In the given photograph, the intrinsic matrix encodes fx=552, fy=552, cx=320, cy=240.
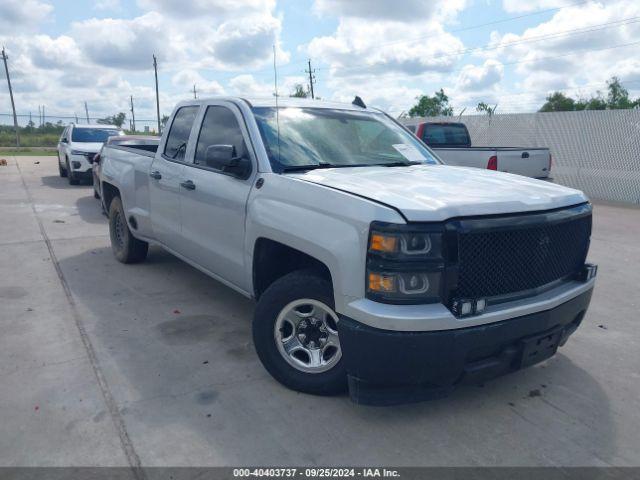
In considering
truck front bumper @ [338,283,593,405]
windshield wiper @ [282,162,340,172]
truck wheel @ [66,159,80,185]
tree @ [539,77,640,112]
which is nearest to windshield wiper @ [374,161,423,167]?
windshield wiper @ [282,162,340,172]

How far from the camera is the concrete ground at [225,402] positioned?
2.97 m

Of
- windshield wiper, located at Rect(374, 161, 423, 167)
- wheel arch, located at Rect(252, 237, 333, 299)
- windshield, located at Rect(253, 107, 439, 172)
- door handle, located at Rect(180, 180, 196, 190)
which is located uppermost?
windshield, located at Rect(253, 107, 439, 172)

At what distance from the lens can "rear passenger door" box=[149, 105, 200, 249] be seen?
16.6 ft

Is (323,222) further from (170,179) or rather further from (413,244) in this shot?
(170,179)

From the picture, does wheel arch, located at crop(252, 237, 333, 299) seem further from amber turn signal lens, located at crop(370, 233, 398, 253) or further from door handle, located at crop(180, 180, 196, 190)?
door handle, located at crop(180, 180, 196, 190)

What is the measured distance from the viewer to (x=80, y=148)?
15.8 meters

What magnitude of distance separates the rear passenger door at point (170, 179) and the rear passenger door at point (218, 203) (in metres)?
0.18

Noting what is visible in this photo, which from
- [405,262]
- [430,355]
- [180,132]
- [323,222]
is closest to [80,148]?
[180,132]

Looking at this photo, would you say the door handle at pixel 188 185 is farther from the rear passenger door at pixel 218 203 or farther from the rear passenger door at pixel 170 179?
the rear passenger door at pixel 170 179

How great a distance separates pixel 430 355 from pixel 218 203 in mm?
2180

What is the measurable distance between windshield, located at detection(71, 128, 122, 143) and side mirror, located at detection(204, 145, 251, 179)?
1386 cm

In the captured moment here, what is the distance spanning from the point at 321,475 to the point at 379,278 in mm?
1037

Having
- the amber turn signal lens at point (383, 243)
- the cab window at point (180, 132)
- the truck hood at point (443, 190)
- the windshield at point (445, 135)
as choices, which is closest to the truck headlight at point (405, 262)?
the amber turn signal lens at point (383, 243)

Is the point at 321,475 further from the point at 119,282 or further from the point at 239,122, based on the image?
the point at 119,282
